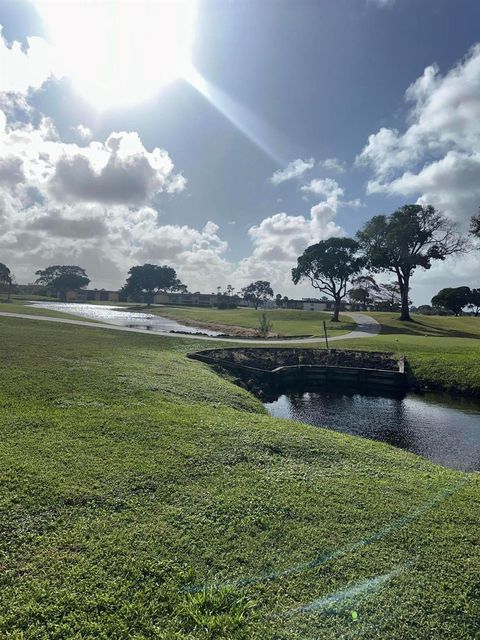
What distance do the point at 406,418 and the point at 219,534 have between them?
1184 centimetres

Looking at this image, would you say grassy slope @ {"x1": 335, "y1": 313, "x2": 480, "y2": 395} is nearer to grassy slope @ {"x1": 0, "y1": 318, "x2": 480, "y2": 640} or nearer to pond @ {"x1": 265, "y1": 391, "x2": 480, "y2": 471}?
pond @ {"x1": 265, "y1": 391, "x2": 480, "y2": 471}

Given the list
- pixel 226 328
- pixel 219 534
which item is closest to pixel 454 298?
pixel 226 328

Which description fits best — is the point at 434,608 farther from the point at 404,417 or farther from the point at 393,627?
the point at 404,417

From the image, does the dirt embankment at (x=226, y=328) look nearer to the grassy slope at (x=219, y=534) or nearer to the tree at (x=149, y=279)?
the grassy slope at (x=219, y=534)

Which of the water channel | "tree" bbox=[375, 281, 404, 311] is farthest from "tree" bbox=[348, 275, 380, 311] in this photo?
the water channel

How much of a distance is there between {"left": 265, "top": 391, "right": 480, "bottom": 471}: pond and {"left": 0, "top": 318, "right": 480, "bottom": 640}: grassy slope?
11.9 feet

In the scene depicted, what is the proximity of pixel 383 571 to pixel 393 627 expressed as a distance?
0.64 metres

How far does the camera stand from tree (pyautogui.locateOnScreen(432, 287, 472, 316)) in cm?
7194

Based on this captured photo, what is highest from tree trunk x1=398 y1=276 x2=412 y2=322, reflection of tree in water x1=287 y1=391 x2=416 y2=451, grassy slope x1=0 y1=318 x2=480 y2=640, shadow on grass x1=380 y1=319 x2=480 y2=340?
tree trunk x1=398 y1=276 x2=412 y2=322

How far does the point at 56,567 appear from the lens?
3.56 metres

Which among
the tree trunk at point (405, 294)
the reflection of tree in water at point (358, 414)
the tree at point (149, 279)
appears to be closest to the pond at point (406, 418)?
the reflection of tree in water at point (358, 414)

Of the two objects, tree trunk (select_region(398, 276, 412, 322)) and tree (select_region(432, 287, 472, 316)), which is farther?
tree (select_region(432, 287, 472, 316))

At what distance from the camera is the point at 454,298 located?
72625mm

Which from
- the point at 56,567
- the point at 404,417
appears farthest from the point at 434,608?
the point at 404,417
